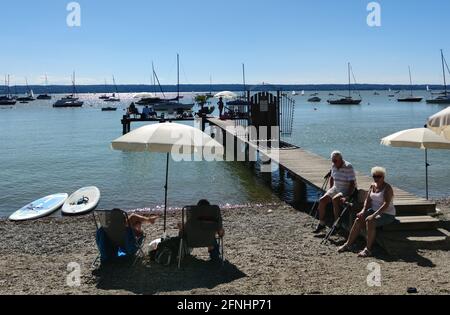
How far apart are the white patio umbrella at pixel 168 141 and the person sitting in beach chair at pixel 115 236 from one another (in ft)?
3.71

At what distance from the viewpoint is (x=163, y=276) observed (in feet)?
24.3

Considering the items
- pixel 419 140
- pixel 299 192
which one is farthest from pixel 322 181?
pixel 419 140

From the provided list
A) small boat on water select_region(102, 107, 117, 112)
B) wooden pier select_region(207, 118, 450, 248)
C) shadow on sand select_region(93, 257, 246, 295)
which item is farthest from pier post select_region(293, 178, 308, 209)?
small boat on water select_region(102, 107, 117, 112)

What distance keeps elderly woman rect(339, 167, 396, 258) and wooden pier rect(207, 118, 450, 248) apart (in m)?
0.34

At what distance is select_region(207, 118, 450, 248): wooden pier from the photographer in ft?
28.3

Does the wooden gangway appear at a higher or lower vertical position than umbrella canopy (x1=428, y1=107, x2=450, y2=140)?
lower

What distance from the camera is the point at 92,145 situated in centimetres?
3662

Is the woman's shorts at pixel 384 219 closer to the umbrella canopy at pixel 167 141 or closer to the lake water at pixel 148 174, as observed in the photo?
the umbrella canopy at pixel 167 141

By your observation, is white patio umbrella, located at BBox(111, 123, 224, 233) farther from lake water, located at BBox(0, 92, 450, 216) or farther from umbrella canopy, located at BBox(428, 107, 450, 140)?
lake water, located at BBox(0, 92, 450, 216)

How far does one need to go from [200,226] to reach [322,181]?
5.49 meters

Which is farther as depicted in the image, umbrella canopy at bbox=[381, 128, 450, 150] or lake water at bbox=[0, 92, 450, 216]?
lake water at bbox=[0, 92, 450, 216]
